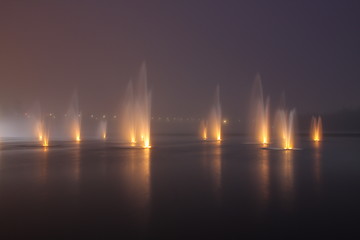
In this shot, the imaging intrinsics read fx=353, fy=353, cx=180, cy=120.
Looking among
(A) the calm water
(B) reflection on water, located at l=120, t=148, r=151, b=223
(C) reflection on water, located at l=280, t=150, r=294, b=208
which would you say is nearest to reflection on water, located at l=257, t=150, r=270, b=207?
(A) the calm water

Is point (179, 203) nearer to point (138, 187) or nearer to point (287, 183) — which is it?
point (138, 187)

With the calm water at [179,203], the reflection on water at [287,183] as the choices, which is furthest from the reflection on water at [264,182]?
the reflection on water at [287,183]

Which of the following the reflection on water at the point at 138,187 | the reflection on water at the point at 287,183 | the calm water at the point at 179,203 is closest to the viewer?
the calm water at the point at 179,203

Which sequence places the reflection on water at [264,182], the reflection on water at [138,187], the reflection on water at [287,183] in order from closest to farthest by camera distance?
the reflection on water at [138,187], the reflection on water at [287,183], the reflection on water at [264,182]

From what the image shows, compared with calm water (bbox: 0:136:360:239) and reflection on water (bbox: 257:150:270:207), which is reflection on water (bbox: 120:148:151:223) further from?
reflection on water (bbox: 257:150:270:207)

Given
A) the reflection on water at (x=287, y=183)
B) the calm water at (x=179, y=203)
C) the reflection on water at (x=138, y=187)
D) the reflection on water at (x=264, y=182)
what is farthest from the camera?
the reflection on water at (x=264, y=182)

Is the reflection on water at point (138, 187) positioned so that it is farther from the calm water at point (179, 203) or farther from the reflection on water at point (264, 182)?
the reflection on water at point (264, 182)

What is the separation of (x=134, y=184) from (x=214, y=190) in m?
2.83

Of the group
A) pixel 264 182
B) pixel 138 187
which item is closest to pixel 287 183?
pixel 264 182

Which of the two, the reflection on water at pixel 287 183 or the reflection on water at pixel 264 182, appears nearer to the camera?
the reflection on water at pixel 287 183

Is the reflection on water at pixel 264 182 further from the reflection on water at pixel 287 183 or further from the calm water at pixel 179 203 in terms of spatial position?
the reflection on water at pixel 287 183

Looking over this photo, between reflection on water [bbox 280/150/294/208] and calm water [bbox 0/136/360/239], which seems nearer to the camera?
calm water [bbox 0/136/360/239]

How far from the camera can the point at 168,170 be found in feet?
51.4

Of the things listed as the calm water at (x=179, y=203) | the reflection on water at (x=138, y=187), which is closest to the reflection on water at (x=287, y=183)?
the calm water at (x=179, y=203)
